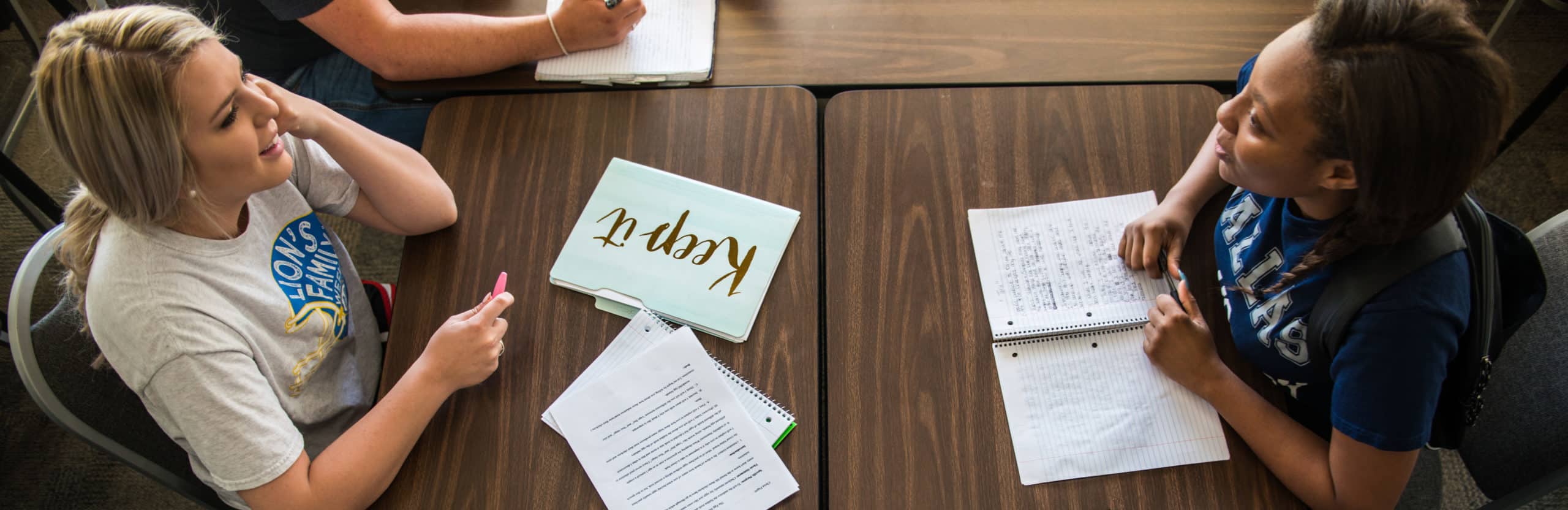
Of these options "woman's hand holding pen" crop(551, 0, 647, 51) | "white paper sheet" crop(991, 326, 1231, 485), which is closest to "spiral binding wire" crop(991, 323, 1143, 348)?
"white paper sheet" crop(991, 326, 1231, 485)

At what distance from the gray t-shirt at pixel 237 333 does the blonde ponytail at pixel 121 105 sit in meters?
0.07

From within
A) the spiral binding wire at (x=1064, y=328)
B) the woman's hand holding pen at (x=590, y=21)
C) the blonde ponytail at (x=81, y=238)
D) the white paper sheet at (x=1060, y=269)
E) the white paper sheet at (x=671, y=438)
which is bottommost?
the white paper sheet at (x=671, y=438)

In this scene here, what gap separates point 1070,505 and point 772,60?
2.54 ft

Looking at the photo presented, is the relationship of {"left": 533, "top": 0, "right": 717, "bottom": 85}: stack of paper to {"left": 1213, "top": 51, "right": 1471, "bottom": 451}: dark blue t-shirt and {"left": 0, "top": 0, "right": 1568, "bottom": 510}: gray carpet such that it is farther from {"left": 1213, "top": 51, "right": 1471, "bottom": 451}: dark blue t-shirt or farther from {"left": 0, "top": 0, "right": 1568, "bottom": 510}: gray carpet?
{"left": 0, "top": 0, "right": 1568, "bottom": 510}: gray carpet

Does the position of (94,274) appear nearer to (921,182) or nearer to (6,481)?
(921,182)

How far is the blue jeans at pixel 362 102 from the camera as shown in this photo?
4.71ft

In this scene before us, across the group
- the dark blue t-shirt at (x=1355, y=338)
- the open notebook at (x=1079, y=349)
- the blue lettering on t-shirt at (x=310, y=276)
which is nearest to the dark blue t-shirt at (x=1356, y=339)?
the dark blue t-shirt at (x=1355, y=338)

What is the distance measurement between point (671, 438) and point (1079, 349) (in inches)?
20.4

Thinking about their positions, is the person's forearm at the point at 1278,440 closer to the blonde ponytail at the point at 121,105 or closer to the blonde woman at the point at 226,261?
the blonde woman at the point at 226,261

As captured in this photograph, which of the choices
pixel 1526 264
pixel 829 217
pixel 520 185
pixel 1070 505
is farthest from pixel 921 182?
pixel 1526 264

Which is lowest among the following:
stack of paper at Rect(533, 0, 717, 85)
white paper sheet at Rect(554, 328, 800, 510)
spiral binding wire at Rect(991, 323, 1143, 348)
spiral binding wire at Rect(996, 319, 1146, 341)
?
white paper sheet at Rect(554, 328, 800, 510)

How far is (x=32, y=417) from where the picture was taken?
1866 millimetres

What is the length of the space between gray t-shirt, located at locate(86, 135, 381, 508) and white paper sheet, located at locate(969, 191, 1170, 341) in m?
0.85

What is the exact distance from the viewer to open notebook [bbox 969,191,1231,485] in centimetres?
101
